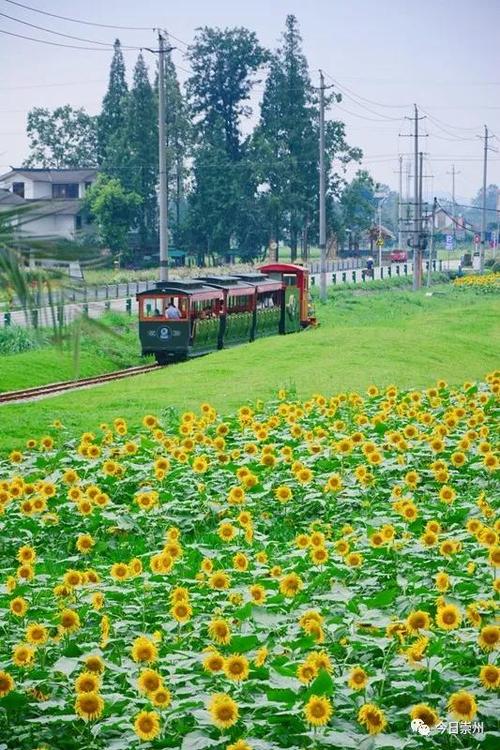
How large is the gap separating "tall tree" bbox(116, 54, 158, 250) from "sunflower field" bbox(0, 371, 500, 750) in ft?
161

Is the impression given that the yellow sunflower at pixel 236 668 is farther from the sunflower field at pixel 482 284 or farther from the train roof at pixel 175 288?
the sunflower field at pixel 482 284

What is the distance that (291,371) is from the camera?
22422 millimetres

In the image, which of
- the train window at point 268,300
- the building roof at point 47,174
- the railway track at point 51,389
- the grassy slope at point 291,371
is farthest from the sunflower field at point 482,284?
the railway track at point 51,389

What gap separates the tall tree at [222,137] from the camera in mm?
68625

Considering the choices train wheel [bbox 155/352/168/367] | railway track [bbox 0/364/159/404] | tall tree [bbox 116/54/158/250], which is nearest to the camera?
railway track [bbox 0/364/159/404]

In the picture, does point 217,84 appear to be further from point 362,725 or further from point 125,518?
point 362,725

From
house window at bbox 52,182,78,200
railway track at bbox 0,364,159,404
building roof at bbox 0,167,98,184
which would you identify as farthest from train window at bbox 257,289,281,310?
house window at bbox 52,182,78,200

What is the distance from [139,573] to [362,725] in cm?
221

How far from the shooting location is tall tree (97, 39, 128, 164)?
214ft

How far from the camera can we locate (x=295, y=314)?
131ft

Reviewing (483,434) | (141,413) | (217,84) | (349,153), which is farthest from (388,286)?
(483,434)

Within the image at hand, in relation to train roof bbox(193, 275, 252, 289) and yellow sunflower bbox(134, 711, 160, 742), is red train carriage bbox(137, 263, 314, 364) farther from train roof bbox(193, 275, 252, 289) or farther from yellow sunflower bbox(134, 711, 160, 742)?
yellow sunflower bbox(134, 711, 160, 742)

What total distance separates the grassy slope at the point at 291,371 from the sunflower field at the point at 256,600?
4451mm

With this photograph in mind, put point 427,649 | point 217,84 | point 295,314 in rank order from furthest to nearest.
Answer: point 217,84, point 295,314, point 427,649
